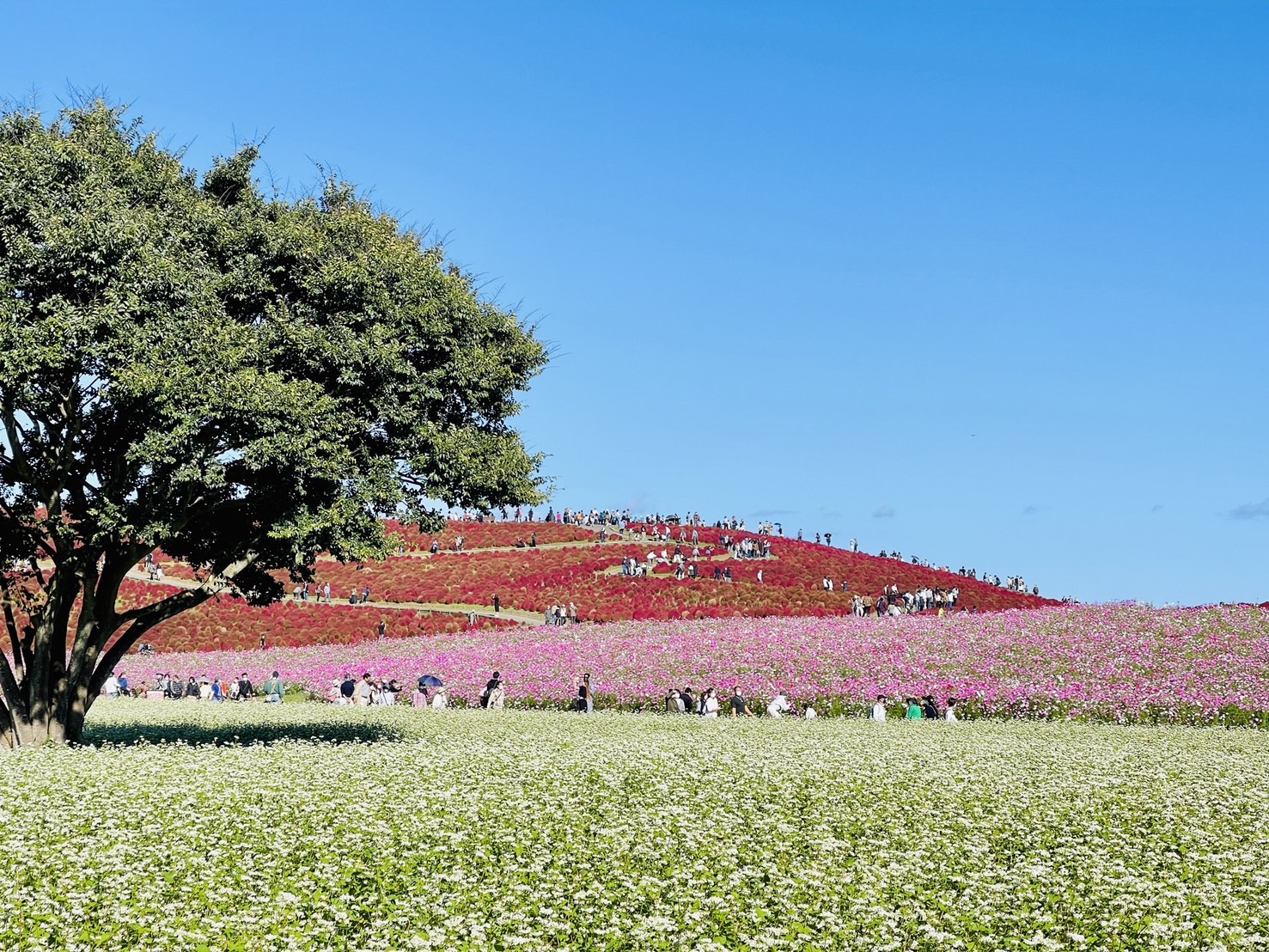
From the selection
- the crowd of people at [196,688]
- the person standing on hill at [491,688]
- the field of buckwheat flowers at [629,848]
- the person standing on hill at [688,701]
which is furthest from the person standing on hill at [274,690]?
the field of buckwheat flowers at [629,848]

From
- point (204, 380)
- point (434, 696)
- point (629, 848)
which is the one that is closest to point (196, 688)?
point (434, 696)

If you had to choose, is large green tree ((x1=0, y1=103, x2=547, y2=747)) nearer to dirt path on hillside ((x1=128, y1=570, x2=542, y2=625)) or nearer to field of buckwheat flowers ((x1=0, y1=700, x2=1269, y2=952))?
field of buckwheat flowers ((x1=0, y1=700, x2=1269, y2=952))

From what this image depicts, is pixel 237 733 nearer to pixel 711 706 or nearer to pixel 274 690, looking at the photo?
pixel 711 706

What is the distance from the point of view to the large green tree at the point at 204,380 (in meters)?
20.1

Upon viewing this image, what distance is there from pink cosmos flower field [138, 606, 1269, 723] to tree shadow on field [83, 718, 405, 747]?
1105cm

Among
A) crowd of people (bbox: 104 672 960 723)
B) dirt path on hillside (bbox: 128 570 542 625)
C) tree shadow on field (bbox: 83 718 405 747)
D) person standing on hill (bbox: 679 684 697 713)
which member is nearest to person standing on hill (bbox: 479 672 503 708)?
crowd of people (bbox: 104 672 960 723)

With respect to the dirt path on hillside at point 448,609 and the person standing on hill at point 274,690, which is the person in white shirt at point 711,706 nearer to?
the person standing on hill at point 274,690

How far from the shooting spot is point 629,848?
13828mm

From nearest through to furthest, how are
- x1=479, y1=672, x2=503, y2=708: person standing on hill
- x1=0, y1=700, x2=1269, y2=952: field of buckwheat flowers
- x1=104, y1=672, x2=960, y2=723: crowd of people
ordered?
Result: x1=0, y1=700, x2=1269, y2=952: field of buckwheat flowers < x1=104, y1=672, x2=960, y2=723: crowd of people < x1=479, y1=672, x2=503, y2=708: person standing on hill

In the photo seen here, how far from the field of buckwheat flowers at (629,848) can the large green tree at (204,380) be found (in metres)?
4.00

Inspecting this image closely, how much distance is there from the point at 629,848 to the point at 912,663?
27.8m

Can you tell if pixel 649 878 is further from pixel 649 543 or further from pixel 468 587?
pixel 649 543

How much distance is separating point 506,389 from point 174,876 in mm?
14273

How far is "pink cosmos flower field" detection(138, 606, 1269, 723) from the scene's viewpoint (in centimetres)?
3562
